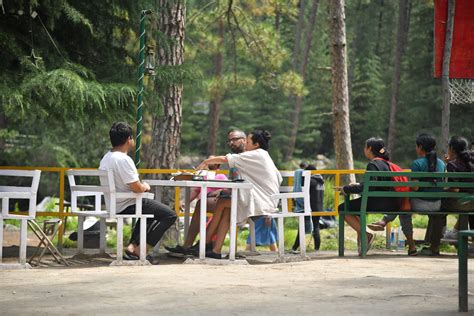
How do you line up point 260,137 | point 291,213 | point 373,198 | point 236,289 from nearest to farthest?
point 236,289 → point 291,213 → point 260,137 → point 373,198

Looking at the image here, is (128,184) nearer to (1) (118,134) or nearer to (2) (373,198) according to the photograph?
(1) (118,134)

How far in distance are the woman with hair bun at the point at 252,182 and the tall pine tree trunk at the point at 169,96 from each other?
2.49 meters

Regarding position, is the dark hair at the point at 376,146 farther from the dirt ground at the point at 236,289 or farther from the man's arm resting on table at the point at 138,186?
the man's arm resting on table at the point at 138,186

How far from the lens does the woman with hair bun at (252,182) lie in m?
10.9

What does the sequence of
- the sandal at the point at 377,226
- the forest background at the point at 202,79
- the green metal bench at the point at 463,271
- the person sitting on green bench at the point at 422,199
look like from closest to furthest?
the green metal bench at the point at 463,271
the forest background at the point at 202,79
the person sitting on green bench at the point at 422,199
the sandal at the point at 377,226

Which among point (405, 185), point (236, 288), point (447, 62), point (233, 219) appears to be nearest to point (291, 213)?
point (233, 219)

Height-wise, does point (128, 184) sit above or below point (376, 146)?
below

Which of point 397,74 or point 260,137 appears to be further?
point 397,74

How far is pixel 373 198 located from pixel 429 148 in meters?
1.05

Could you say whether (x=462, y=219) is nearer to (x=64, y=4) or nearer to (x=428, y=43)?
(x=64, y=4)

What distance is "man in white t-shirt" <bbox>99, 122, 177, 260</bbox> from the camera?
1020 centimetres

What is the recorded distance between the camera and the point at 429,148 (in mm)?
12164

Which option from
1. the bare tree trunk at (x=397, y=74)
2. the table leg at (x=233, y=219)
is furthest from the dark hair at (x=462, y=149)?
the bare tree trunk at (x=397, y=74)

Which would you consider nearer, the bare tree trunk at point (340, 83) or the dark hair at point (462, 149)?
the dark hair at point (462, 149)
